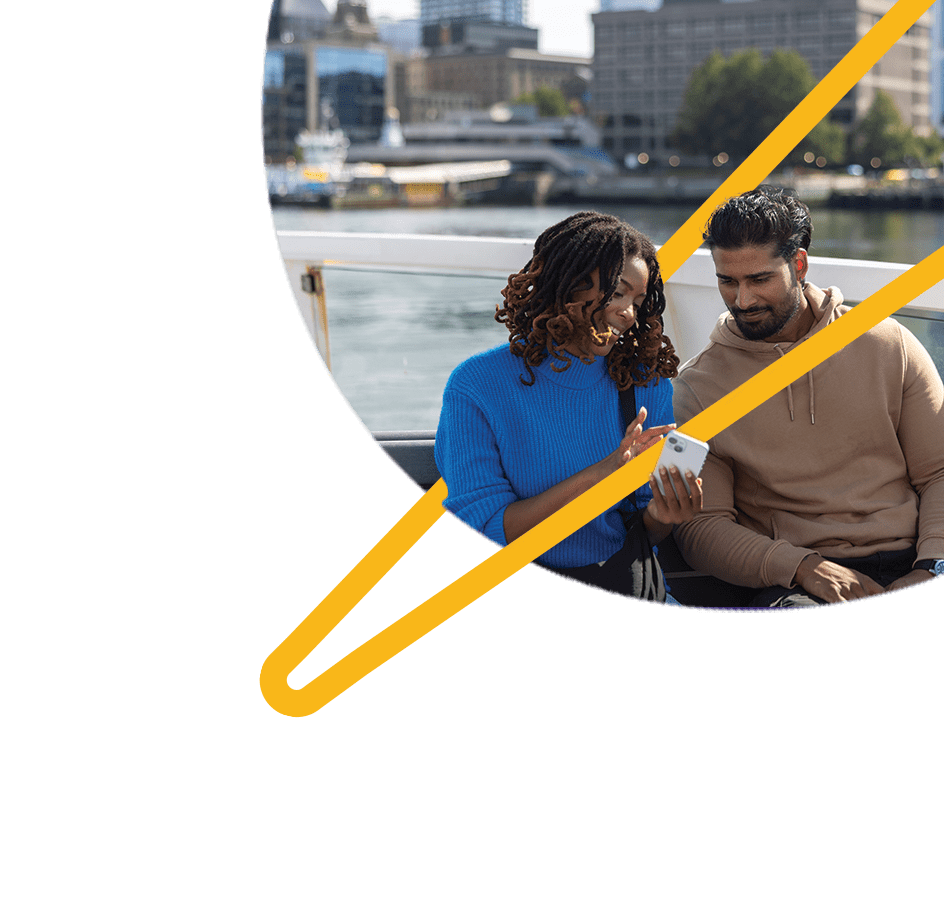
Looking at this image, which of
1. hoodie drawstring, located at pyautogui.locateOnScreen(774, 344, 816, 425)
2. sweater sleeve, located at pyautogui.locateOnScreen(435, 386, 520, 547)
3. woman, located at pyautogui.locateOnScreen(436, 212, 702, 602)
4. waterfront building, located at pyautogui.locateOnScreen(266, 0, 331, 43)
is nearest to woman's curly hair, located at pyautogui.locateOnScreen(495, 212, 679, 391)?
woman, located at pyautogui.locateOnScreen(436, 212, 702, 602)

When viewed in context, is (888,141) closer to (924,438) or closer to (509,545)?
(924,438)

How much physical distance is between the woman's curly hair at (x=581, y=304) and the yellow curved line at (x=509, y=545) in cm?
8

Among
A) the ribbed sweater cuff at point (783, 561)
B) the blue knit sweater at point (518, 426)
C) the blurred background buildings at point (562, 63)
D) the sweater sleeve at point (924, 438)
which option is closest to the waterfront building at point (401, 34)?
the blurred background buildings at point (562, 63)

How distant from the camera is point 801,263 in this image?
1600 millimetres

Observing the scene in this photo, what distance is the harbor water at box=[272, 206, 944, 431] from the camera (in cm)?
164

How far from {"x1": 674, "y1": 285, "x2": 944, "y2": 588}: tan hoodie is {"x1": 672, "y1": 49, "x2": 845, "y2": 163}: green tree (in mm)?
326

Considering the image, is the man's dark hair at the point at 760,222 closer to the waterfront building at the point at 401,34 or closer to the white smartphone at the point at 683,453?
the white smartphone at the point at 683,453

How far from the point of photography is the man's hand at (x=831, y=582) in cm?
173

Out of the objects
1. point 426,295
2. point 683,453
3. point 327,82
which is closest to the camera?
point 683,453

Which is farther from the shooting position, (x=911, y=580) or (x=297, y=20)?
(x=911, y=580)

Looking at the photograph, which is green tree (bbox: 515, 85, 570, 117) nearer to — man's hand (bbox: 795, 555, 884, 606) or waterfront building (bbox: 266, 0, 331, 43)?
waterfront building (bbox: 266, 0, 331, 43)

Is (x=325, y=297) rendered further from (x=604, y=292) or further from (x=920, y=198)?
(x=920, y=198)

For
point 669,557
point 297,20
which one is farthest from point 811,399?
point 297,20

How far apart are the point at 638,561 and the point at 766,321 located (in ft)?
1.48
